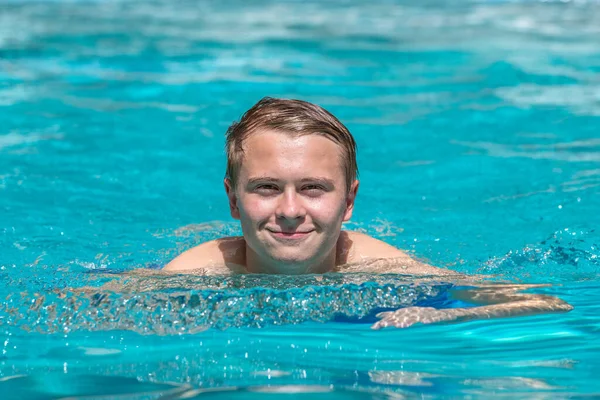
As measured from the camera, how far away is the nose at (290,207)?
4020 mm

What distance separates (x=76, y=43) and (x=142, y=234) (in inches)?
250

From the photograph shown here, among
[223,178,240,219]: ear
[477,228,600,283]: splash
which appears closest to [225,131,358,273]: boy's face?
[223,178,240,219]: ear

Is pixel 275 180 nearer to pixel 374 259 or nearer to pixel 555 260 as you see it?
pixel 374 259

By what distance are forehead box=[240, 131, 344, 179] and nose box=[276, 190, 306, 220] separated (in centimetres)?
8

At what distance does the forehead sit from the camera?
4.04m

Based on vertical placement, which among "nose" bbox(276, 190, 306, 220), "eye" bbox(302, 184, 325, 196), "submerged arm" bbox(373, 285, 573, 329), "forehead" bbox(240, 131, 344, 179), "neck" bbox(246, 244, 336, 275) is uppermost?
"forehead" bbox(240, 131, 344, 179)

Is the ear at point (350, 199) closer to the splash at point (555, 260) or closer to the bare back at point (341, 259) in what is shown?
the bare back at point (341, 259)

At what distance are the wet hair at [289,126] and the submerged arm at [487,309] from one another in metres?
0.70

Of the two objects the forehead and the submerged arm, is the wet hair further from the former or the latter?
the submerged arm

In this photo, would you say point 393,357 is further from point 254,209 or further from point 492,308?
point 254,209

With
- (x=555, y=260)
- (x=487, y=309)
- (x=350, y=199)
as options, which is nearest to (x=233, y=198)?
(x=350, y=199)

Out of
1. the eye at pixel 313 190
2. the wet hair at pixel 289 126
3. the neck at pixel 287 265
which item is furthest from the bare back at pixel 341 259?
the eye at pixel 313 190

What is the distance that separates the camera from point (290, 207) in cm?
402

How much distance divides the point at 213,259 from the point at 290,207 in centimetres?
84
